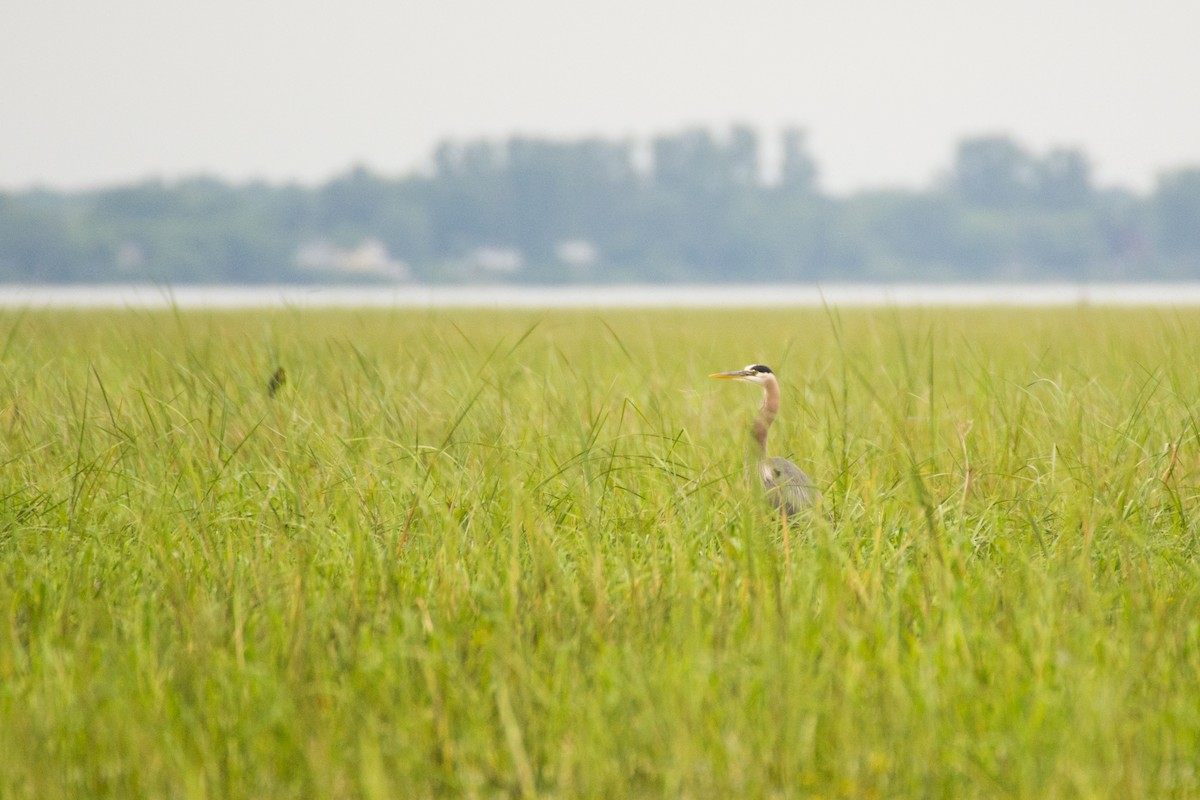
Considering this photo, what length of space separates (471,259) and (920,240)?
1236 inches

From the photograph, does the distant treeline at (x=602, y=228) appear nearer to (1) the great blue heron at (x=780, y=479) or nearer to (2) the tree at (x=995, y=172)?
(2) the tree at (x=995, y=172)

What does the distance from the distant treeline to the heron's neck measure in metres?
66.1

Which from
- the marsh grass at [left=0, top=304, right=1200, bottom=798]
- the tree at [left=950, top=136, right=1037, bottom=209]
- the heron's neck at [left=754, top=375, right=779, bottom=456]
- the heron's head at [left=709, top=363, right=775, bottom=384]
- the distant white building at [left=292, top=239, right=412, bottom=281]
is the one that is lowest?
the marsh grass at [left=0, top=304, right=1200, bottom=798]

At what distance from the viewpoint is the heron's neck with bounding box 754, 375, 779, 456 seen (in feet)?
13.0

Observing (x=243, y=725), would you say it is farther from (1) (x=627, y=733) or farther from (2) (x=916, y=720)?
(2) (x=916, y=720)

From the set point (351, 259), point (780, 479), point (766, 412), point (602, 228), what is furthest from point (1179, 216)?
point (780, 479)

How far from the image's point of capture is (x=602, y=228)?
7712cm

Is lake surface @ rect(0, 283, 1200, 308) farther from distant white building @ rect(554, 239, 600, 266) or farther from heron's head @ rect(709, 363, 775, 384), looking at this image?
distant white building @ rect(554, 239, 600, 266)

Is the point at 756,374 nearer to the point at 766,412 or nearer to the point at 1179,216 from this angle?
the point at 766,412

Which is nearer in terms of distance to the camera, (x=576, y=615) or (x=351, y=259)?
(x=576, y=615)

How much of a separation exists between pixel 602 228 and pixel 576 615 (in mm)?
75438

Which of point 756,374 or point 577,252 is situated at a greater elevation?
point 577,252

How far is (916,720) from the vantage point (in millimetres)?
2188

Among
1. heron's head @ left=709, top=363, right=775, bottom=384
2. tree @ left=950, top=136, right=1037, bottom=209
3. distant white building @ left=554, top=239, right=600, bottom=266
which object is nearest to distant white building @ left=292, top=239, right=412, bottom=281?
distant white building @ left=554, top=239, right=600, bottom=266
